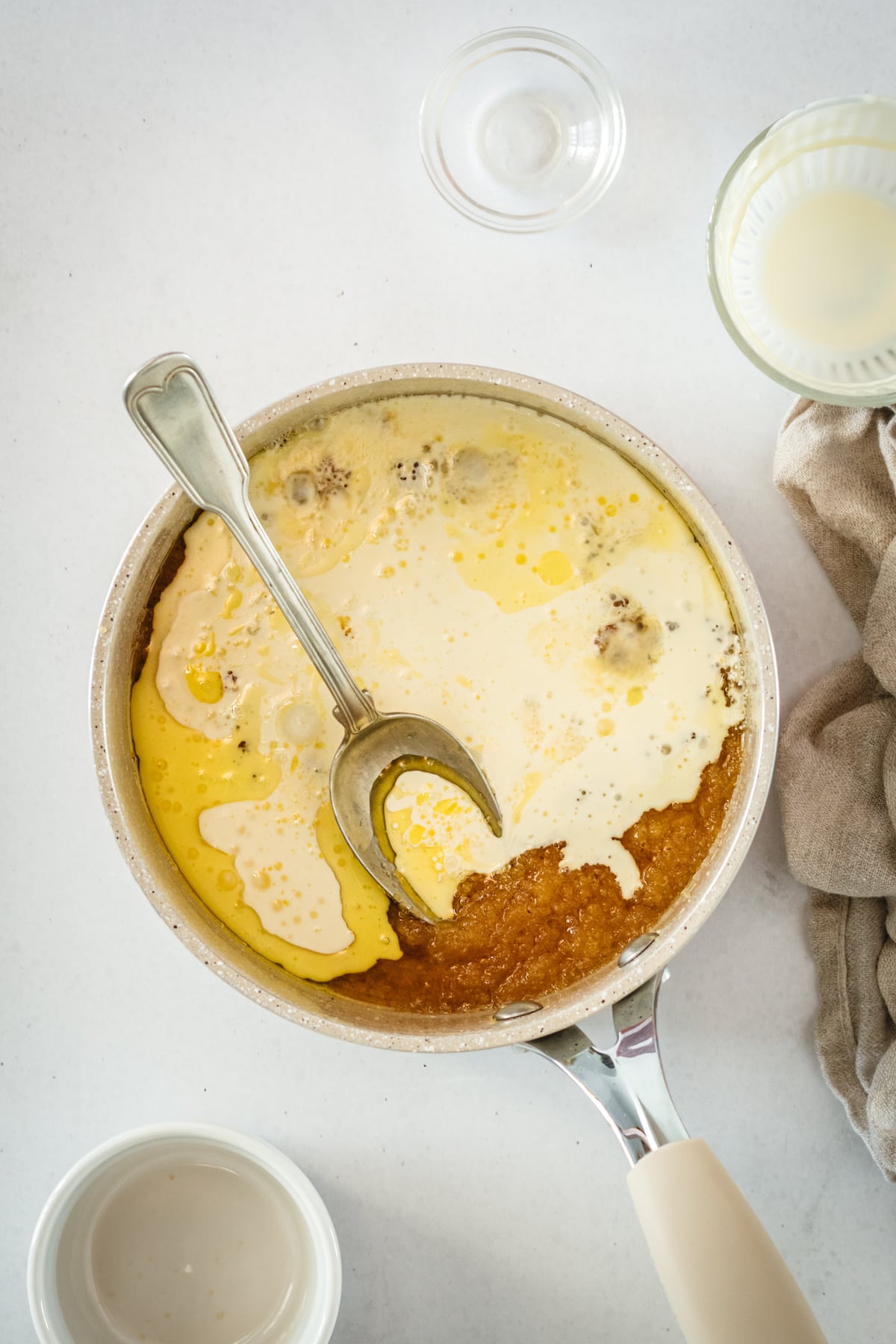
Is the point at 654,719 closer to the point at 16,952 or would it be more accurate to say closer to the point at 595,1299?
the point at 595,1299

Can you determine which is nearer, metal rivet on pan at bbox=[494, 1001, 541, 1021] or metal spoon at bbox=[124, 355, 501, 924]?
metal spoon at bbox=[124, 355, 501, 924]

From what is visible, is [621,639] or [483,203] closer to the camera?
[621,639]

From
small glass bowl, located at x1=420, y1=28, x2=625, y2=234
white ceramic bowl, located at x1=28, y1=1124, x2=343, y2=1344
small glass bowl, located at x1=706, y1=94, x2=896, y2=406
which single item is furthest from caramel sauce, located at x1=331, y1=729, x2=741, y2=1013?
small glass bowl, located at x1=420, y1=28, x2=625, y2=234

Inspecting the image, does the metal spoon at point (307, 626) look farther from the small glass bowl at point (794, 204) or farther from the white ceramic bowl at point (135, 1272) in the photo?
the small glass bowl at point (794, 204)

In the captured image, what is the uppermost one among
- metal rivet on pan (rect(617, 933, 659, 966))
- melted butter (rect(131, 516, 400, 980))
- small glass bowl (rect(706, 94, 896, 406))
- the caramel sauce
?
small glass bowl (rect(706, 94, 896, 406))

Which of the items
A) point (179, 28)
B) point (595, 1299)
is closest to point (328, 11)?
point (179, 28)

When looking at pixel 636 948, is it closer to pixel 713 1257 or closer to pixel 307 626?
pixel 713 1257

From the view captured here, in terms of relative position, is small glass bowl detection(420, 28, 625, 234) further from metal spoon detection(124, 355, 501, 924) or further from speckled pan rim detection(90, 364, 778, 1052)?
metal spoon detection(124, 355, 501, 924)
